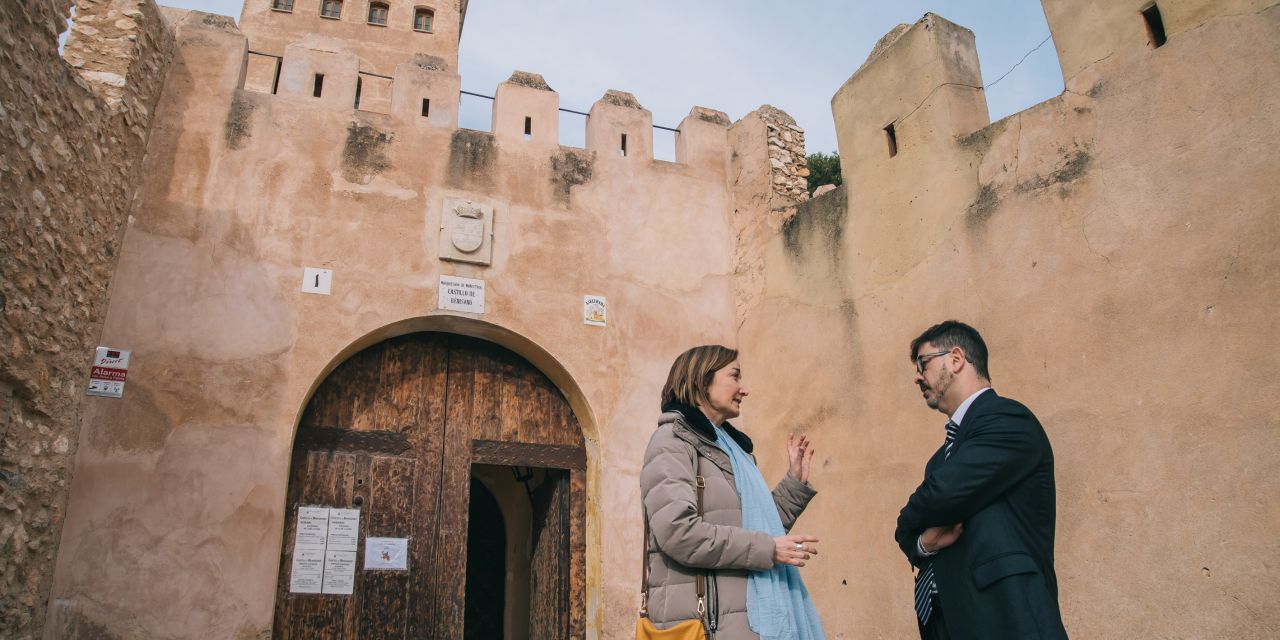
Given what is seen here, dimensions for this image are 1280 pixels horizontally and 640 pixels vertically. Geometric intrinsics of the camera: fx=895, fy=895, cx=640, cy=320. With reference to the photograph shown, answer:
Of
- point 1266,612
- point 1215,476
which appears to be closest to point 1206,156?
point 1215,476

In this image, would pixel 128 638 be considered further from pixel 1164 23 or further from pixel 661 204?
pixel 1164 23

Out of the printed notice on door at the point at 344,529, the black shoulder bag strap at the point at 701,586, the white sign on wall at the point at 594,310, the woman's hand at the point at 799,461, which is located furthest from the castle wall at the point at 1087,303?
the printed notice on door at the point at 344,529

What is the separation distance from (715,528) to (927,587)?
0.70m

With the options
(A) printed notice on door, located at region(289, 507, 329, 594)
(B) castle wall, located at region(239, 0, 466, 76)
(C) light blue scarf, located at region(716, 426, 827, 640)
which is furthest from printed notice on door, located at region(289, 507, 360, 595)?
(B) castle wall, located at region(239, 0, 466, 76)

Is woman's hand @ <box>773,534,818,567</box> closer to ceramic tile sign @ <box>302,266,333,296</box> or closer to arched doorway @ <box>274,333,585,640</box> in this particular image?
arched doorway @ <box>274,333,585,640</box>

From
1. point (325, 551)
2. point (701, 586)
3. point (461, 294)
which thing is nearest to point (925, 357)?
point (701, 586)

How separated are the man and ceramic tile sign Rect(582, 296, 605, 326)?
11.6 ft

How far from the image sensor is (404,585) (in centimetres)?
533

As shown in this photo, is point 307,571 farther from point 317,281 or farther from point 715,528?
point 715,528

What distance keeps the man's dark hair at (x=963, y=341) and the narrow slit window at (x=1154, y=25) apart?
233 cm

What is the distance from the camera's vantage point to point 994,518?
2.53m

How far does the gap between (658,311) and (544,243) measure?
3.04 ft

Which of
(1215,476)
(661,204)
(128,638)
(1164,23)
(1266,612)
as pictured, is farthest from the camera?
(661,204)

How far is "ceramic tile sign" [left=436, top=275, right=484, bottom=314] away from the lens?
5.72m
